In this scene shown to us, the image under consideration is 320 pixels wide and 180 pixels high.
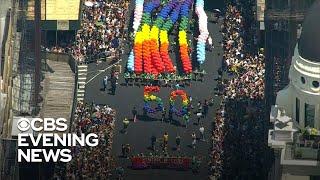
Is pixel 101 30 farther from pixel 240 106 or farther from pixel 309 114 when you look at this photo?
pixel 309 114

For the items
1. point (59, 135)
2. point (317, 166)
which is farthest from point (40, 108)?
point (317, 166)

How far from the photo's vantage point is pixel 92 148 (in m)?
106

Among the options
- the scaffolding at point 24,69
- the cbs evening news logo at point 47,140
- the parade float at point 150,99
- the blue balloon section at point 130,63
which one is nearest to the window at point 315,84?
the cbs evening news logo at point 47,140

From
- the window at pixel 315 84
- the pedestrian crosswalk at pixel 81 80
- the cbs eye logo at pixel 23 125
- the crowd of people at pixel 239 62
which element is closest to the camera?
the window at pixel 315 84

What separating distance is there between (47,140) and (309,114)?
23.5 m

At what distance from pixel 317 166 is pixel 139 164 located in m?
20.7

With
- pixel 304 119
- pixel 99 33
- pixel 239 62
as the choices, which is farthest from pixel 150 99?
pixel 304 119

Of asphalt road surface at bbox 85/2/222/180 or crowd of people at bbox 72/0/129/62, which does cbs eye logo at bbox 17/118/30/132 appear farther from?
crowd of people at bbox 72/0/129/62

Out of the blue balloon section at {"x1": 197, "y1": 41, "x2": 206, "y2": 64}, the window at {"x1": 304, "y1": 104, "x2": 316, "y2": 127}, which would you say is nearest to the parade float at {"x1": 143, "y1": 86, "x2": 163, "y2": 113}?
the blue balloon section at {"x1": 197, "y1": 41, "x2": 206, "y2": 64}

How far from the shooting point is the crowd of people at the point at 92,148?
4114 inches

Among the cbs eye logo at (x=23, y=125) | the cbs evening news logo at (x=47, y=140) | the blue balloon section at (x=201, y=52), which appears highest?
the blue balloon section at (x=201, y=52)

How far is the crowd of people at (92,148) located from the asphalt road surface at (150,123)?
82 centimetres

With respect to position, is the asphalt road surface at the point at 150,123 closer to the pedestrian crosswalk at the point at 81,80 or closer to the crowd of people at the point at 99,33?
the pedestrian crosswalk at the point at 81,80

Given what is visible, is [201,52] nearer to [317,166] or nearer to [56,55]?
[56,55]
